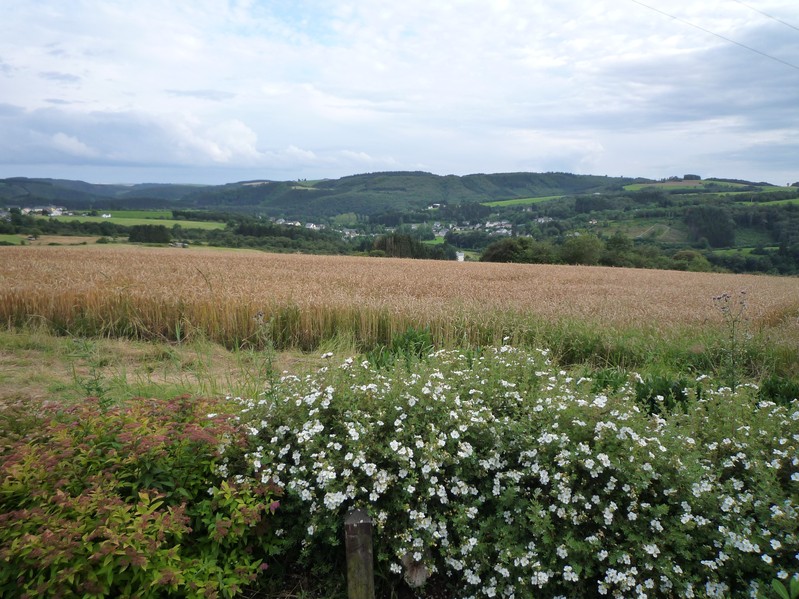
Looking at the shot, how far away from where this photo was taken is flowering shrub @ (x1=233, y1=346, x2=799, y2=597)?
272 cm

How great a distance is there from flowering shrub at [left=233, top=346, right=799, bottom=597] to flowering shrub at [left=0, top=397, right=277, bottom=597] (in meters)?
0.29

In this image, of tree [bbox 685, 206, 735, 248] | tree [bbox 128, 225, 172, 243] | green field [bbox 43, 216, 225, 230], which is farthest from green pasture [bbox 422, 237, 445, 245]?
tree [bbox 685, 206, 735, 248]

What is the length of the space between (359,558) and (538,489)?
112 centimetres

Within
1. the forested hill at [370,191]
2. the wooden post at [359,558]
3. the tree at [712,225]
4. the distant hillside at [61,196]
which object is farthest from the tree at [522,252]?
the forested hill at [370,191]

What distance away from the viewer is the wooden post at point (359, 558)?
2.62 metres

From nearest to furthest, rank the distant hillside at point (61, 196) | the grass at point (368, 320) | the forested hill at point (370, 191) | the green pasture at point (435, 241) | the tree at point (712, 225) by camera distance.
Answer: the grass at point (368, 320)
the tree at point (712, 225)
the green pasture at point (435, 241)
the distant hillside at point (61, 196)
the forested hill at point (370, 191)

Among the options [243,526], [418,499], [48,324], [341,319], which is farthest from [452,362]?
[48,324]

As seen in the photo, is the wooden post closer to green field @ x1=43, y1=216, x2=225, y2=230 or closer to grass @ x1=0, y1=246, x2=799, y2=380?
grass @ x1=0, y1=246, x2=799, y2=380

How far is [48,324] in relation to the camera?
9133 millimetres

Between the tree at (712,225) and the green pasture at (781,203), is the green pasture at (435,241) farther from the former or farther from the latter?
the green pasture at (781,203)

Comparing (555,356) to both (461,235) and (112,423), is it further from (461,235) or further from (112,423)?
(461,235)

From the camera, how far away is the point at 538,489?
289 cm

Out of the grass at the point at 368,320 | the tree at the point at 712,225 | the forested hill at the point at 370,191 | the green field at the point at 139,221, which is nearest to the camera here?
the grass at the point at 368,320

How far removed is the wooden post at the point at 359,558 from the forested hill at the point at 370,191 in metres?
117
